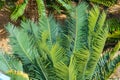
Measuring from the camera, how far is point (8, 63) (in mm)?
4598

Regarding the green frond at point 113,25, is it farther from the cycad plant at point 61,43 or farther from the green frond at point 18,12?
the cycad plant at point 61,43

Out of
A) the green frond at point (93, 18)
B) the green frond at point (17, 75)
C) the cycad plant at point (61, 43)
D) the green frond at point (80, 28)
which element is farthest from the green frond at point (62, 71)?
the green frond at point (93, 18)

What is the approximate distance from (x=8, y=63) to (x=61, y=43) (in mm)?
703

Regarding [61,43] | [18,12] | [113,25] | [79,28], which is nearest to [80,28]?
[79,28]

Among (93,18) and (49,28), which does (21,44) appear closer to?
(49,28)

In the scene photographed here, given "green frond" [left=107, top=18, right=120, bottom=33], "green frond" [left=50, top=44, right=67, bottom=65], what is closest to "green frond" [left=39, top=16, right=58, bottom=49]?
"green frond" [left=50, top=44, right=67, bottom=65]

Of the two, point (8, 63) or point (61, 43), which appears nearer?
point (8, 63)

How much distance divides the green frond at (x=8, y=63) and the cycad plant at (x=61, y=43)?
16mm

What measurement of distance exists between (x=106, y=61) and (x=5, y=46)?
2636mm

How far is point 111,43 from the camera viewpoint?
677cm

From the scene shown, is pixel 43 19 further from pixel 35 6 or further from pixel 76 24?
pixel 35 6

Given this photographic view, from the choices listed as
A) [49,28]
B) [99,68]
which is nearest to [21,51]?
[49,28]

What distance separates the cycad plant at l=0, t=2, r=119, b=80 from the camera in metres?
4.27

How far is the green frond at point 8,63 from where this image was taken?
4.50 metres
